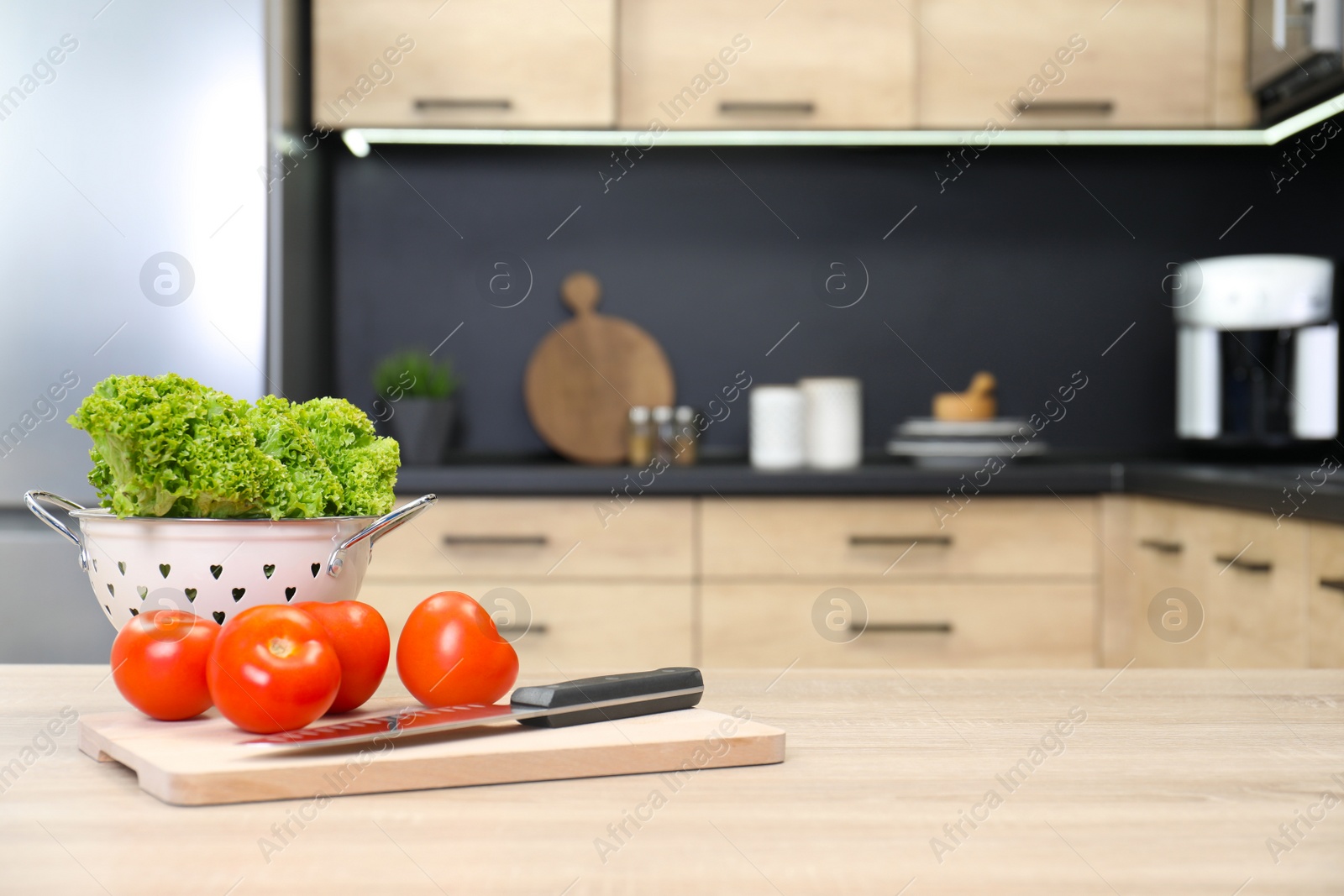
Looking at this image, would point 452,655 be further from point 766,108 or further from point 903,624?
point 766,108

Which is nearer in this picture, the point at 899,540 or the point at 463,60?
the point at 899,540

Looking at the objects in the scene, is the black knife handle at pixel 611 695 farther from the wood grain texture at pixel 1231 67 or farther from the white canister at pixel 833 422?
the wood grain texture at pixel 1231 67

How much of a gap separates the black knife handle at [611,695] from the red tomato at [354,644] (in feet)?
0.29

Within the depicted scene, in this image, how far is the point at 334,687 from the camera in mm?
639

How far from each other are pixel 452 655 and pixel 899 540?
1.56 m

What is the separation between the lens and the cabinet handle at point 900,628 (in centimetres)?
214

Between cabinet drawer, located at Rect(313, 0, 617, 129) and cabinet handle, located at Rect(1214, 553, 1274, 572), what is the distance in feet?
4.75

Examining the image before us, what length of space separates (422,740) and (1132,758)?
399 mm

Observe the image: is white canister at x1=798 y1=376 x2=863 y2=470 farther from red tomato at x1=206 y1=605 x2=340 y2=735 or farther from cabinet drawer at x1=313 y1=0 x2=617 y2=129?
red tomato at x1=206 y1=605 x2=340 y2=735

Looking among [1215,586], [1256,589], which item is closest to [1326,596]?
[1256,589]

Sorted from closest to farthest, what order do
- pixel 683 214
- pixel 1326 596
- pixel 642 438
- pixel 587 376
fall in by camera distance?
pixel 1326 596 → pixel 642 438 → pixel 587 376 → pixel 683 214

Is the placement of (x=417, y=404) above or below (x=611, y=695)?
above

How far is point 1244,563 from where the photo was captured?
1792 mm

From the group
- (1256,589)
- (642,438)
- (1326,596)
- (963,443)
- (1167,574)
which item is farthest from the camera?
(642,438)
